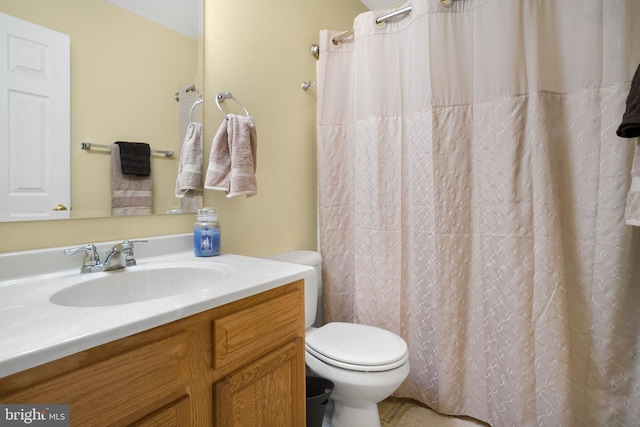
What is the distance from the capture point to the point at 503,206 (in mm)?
1322

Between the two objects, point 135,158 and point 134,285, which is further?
point 135,158

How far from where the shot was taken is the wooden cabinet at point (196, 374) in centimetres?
53

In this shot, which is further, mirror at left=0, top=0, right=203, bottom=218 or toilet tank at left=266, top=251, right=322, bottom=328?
toilet tank at left=266, top=251, right=322, bottom=328

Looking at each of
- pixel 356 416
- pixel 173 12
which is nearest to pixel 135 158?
pixel 173 12

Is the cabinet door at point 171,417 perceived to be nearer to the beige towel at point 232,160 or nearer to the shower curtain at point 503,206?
the beige towel at point 232,160

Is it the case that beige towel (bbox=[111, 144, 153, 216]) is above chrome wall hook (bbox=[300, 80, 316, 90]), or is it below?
below

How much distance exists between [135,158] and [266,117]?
65cm

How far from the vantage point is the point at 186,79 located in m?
1.26

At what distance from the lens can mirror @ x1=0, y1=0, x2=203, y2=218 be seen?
98 cm

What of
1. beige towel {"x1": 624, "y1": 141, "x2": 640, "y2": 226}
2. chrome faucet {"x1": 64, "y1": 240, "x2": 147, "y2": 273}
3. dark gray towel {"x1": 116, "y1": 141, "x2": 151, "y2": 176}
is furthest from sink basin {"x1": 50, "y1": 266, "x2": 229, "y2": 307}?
beige towel {"x1": 624, "y1": 141, "x2": 640, "y2": 226}

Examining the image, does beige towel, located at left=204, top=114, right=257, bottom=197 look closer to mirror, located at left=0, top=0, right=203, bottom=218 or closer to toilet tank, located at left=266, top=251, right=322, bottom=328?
mirror, located at left=0, top=0, right=203, bottom=218

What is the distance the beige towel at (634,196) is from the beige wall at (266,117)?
1326mm

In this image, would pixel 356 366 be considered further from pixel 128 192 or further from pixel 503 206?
pixel 128 192

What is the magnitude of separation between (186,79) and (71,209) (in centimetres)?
63
